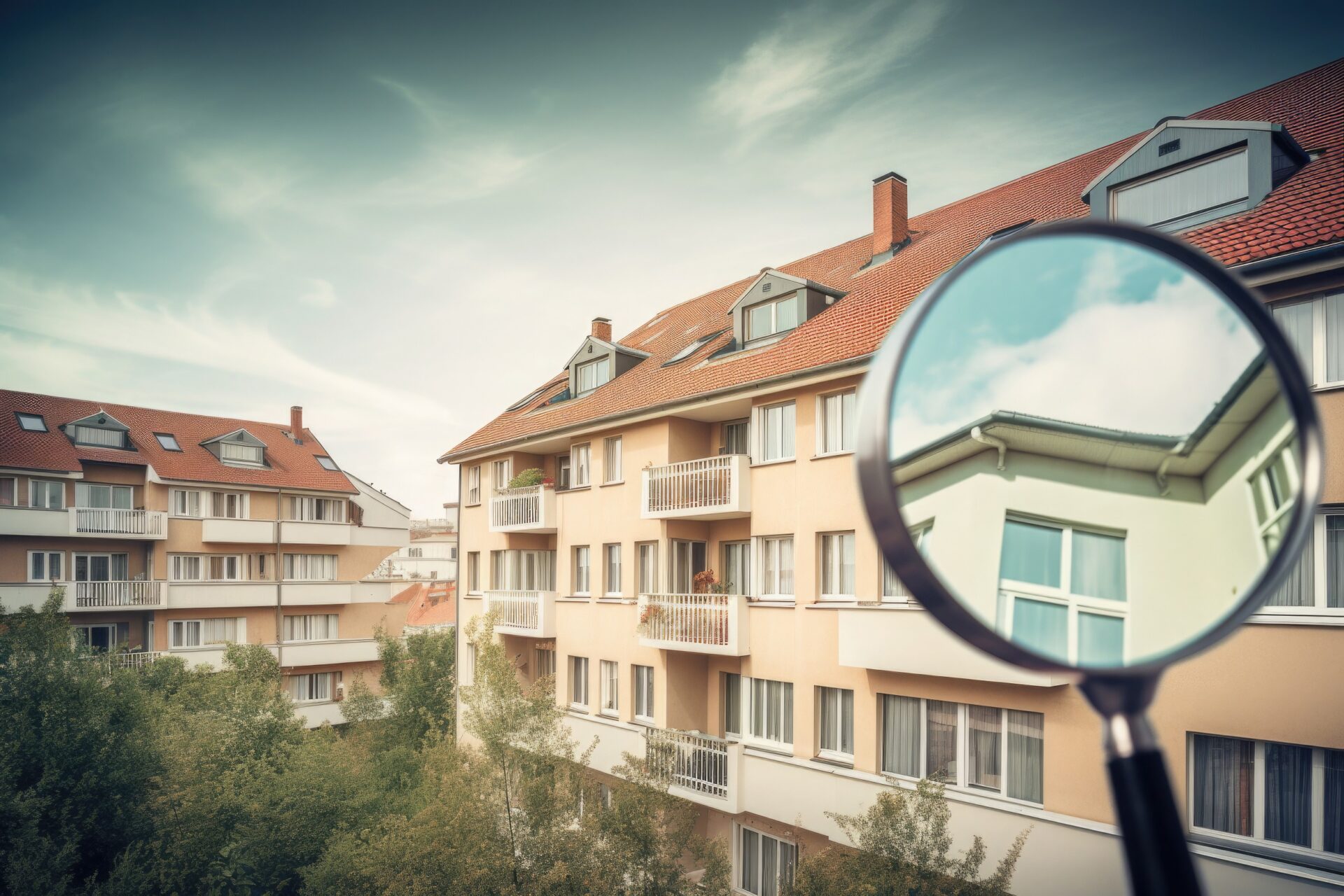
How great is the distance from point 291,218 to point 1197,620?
37820 millimetres

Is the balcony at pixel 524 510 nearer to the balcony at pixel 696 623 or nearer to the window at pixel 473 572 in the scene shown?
the window at pixel 473 572

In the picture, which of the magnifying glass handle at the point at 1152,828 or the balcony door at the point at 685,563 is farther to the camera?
the balcony door at the point at 685,563

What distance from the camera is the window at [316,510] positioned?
43.9 metres

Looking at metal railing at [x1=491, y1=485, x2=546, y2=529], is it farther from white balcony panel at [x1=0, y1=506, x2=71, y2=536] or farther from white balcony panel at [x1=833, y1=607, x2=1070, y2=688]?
white balcony panel at [x1=0, y1=506, x2=71, y2=536]

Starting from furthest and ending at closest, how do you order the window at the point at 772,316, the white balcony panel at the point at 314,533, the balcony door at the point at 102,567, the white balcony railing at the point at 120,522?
the white balcony panel at the point at 314,533 < the balcony door at the point at 102,567 < the white balcony railing at the point at 120,522 < the window at the point at 772,316

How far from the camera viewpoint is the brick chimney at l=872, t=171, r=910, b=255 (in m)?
22.1

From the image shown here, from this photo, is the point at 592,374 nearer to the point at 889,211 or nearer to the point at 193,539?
the point at 889,211

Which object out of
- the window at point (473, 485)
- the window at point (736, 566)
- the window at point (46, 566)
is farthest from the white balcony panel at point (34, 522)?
the window at point (736, 566)

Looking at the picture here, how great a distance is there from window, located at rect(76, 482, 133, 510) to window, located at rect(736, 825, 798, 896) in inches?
1347

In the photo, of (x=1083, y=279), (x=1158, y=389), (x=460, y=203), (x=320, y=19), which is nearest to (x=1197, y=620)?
(x=1158, y=389)

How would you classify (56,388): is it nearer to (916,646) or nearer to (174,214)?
(174,214)

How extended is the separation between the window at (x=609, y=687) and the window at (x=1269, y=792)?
1504cm

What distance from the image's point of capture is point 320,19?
34.7 metres

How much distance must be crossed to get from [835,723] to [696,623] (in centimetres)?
409
